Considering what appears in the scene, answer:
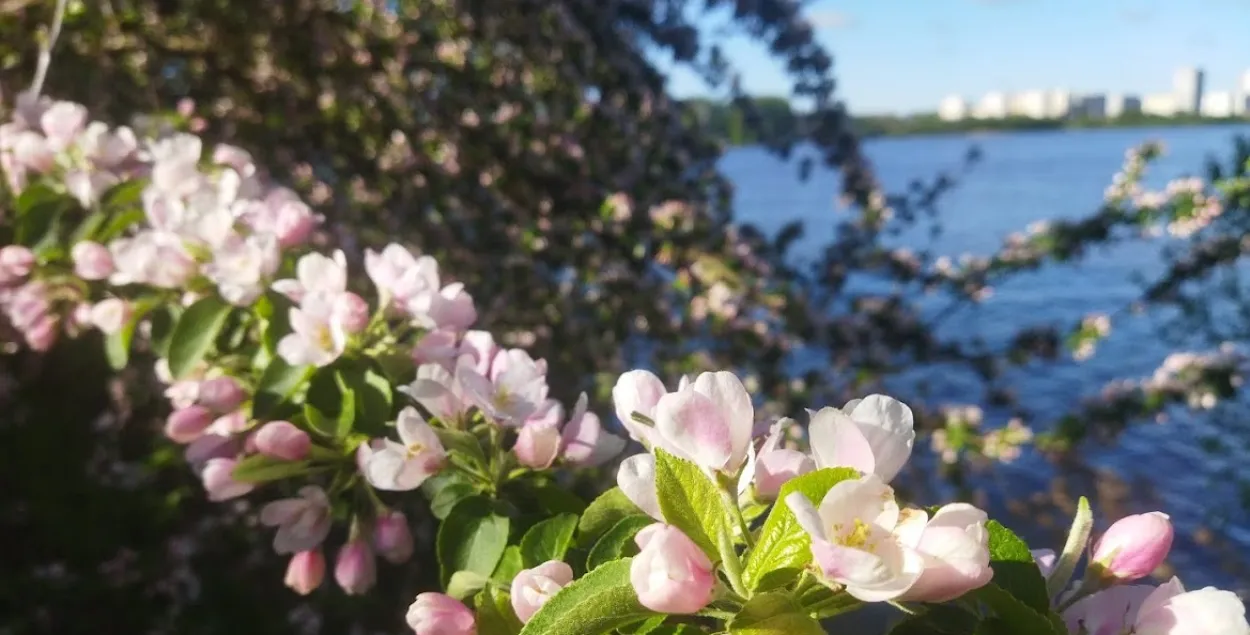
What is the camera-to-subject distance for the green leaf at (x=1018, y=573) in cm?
49

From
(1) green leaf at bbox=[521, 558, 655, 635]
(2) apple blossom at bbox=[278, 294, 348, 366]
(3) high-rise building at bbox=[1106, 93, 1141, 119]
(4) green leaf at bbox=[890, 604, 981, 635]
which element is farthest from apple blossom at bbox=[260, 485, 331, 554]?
(3) high-rise building at bbox=[1106, 93, 1141, 119]

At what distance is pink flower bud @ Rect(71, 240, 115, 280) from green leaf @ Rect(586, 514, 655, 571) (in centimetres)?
92

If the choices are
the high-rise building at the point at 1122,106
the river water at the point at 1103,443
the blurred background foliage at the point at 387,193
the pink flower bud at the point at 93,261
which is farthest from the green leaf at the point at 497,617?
the high-rise building at the point at 1122,106

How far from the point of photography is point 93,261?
3.80 ft

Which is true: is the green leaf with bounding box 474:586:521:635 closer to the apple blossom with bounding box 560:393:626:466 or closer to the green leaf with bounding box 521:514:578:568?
the green leaf with bounding box 521:514:578:568

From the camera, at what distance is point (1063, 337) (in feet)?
11.4

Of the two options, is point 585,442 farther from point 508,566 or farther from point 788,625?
point 788,625

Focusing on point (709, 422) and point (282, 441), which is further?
point (282, 441)

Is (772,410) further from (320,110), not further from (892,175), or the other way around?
(892,175)

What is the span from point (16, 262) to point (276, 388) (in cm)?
66

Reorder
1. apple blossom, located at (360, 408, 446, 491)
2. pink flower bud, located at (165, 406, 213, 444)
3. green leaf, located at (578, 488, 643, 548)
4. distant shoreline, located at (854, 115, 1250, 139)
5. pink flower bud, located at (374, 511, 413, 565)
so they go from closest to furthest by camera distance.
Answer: green leaf, located at (578, 488, 643, 548) < apple blossom, located at (360, 408, 446, 491) < pink flower bud, located at (374, 511, 413, 565) < pink flower bud, located at (165, 406, 213, 444) < distant shoreline, located at (854, 115, 1250, 139)

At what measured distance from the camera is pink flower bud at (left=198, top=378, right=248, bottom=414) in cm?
92

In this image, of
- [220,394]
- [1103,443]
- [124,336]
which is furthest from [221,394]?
[1103,443]

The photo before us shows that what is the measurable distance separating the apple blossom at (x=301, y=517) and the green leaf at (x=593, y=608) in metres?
0.44
